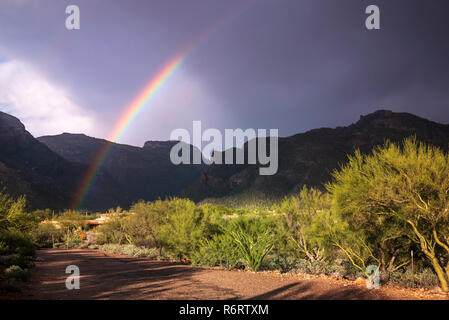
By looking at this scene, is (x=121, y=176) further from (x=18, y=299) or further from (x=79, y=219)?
(x=18, y=299)

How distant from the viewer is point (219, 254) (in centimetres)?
1628

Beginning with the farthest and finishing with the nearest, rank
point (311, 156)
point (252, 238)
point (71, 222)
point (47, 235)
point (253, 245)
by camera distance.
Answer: point (311, 156) < point (71, 222) < point (47, 235) < point (252, 238) < point (253, 245)

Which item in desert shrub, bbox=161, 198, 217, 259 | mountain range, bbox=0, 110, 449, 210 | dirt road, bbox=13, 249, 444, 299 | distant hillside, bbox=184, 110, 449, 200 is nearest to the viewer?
dirt road, bbox=13, 249, 444, 299

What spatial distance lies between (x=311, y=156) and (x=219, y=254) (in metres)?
91.5

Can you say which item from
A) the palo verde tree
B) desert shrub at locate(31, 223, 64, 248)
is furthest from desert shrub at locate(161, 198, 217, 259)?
desert shrub at locate(31, 223, 64, 248)

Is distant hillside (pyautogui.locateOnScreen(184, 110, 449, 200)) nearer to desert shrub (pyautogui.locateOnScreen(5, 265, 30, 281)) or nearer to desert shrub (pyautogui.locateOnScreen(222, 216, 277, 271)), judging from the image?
desert shrub (pyautogui.locateOnScreen(222, 216, 277, 271))

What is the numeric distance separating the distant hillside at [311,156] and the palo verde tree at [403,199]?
68.7m

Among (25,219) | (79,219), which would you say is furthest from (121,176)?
(25,219)

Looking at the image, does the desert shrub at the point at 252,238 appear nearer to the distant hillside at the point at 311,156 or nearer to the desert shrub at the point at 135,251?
the desert shrub at the point at 135,251

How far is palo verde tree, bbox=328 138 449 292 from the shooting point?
968cm

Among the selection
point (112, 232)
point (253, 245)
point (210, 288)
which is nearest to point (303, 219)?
point (253, 245)

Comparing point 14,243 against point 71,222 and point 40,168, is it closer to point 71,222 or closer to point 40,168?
point 71,222

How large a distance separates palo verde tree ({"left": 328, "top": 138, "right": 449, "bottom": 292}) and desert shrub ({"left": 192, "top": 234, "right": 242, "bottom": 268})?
6.17 m
